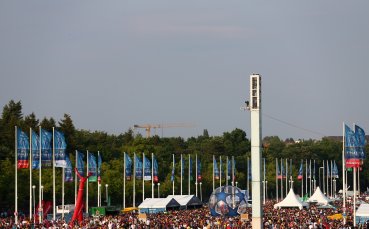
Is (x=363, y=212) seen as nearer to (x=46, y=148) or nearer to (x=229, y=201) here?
(x=229, y=201)

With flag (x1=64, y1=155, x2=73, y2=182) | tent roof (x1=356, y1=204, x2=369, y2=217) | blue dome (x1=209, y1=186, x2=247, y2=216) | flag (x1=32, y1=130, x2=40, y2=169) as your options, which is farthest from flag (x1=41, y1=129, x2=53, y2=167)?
tent roof (x1=356, y1=204, x2=369, y2=217)

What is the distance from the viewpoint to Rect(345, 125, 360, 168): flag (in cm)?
6512

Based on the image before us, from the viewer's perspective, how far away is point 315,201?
382 feet

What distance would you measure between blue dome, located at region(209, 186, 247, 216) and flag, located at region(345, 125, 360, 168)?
7.01 metres

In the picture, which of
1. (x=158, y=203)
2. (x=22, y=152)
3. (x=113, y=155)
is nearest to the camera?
(x=22, y=152)

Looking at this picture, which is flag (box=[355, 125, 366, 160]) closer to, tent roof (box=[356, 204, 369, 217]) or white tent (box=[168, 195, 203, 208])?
tent roof (box=[356, 204, 369, 217])

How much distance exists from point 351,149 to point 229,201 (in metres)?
8.32

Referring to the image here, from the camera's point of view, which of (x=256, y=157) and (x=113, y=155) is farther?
(x=113, y=155)

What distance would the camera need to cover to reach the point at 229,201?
6619 cm

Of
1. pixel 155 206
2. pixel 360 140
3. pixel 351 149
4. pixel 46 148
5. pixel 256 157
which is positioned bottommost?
pixel 155 206

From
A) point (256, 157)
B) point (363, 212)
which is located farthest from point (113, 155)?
point (256, 157)

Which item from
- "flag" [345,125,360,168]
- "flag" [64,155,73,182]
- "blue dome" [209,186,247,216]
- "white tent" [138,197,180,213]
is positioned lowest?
"white tent" [138,197,180,213]

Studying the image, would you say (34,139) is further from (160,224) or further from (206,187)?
(206,187)

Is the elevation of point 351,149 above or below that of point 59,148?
below
